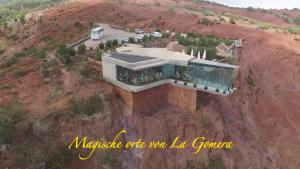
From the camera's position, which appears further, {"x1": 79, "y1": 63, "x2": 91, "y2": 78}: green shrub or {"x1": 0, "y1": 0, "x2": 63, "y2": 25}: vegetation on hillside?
{"x1": 0, "y1": 0, "x2": 63, "y2": 25}: vegetation on hillside

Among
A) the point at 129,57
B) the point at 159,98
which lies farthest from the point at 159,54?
the point at 159,98

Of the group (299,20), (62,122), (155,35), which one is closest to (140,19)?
(155,35)

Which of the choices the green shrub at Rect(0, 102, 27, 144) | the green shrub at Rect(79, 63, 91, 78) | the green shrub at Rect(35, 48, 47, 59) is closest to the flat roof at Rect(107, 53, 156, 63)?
the green shrub at Rect(79, 63, 91, 78)

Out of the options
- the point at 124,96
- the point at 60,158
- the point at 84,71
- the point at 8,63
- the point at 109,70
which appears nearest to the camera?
the point at 60,158

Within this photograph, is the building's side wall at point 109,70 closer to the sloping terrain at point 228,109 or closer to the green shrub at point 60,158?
the sloping terrain at point 228,109

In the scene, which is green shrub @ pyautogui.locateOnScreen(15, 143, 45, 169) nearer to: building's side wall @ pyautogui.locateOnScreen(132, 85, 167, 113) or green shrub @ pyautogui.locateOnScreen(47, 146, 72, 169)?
green shrub @ pyautogui.locateOnScreen(47, 146, 72, 169)

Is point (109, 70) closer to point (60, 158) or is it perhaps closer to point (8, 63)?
point (60, 158)

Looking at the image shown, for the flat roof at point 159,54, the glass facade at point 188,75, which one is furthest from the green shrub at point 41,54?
the glass facade at point 188,75
